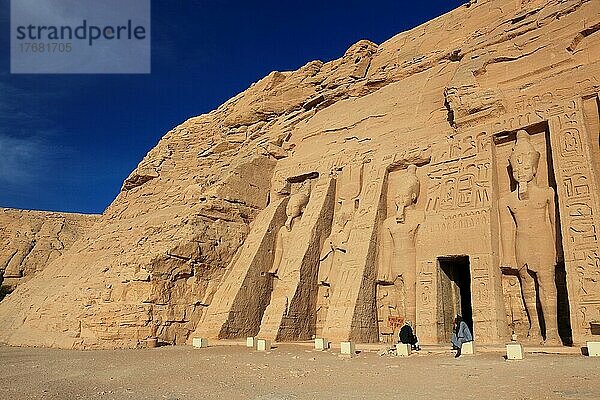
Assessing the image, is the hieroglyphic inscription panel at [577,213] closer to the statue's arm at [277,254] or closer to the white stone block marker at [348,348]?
the white stone block marker at [348,348]

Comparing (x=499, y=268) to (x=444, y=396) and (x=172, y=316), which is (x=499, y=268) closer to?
(x=444, y=396)

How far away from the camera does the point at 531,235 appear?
10461 mm

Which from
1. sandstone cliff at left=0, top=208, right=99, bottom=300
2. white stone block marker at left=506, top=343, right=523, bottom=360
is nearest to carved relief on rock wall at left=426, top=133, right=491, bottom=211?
white stone block marker at left=506, top=343, right=523, bottom=360

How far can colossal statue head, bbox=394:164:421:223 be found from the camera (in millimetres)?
12766

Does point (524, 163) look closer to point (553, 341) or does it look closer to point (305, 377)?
point (553, 341)

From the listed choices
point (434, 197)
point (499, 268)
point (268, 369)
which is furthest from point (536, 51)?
point (268, 369)

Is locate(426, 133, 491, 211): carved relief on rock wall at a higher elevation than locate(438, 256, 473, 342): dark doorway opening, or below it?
higher

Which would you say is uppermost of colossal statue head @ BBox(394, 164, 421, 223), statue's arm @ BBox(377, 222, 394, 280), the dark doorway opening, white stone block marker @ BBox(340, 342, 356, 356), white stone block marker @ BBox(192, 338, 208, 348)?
colossal statue head @ BBox(394, 164, 421, 223)

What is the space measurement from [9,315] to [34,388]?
11.7 m

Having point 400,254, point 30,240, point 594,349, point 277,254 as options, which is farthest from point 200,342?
point 30,240

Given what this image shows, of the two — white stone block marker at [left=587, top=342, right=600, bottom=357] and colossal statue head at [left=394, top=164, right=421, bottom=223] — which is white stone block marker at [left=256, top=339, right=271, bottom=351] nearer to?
colossal statue head at [left=394, top=164, right=421, bottom=223]

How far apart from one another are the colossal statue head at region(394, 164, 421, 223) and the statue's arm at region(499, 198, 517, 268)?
2272mm

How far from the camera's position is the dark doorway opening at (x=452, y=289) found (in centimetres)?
1127

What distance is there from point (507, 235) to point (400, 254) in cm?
253
